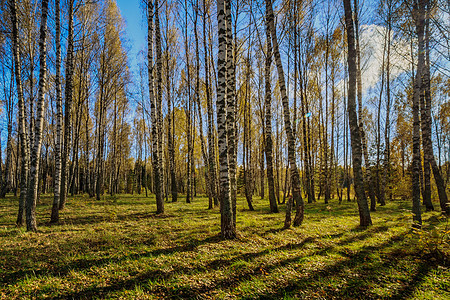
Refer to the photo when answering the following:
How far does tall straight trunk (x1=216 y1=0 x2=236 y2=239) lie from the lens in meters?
5.06

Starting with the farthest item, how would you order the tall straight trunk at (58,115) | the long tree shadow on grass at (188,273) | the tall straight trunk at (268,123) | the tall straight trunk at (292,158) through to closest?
1. the tall straight trunk at (268,123)
2. the tall straight trunk at (58,115)
3. the tall straight trunk at (292,158)
4. the long tree shadow on grass at (188,273)

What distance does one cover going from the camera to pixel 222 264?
364cm

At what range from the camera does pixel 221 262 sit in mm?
3713

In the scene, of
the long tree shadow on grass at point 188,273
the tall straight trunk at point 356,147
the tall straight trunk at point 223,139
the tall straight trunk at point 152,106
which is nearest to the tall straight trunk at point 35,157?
the tall straight trunk at point 152,106

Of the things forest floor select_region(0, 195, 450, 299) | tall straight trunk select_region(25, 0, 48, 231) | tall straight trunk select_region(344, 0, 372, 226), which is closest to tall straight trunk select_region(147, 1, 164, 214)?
forest floor select_region(0, 195, 450, 299)

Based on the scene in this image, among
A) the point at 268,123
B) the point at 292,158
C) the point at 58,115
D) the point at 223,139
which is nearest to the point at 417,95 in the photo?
the point at 292,158

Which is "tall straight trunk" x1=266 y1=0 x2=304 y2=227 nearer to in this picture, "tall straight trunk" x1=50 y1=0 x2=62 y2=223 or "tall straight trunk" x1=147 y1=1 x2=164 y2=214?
"tall straight trunk" x1=147 y1=1 x2=164 y2=214

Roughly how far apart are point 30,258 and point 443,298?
23.1ft

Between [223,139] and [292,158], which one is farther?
[292,158]

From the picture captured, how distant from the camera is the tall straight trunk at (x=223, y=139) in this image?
5059 millimetres

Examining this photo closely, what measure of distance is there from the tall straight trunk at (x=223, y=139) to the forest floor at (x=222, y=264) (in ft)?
1.44

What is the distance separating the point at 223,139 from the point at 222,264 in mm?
2837

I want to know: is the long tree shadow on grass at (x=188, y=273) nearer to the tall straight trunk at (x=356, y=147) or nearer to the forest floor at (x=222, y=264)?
the forest floor at (x=222, y=264)

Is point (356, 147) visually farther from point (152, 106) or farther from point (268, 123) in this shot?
point (152, 106)
